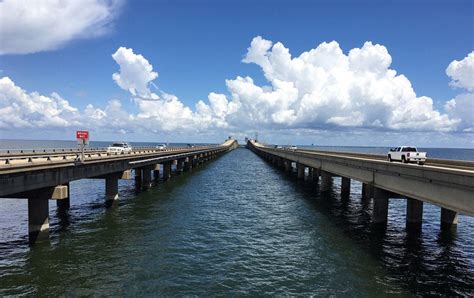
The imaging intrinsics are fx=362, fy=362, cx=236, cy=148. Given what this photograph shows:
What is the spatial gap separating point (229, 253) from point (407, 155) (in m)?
21.4

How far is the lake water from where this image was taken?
16969 mm

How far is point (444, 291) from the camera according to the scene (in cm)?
1667

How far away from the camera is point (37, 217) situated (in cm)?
2316

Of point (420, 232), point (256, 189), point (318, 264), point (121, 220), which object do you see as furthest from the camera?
point (256, 189)

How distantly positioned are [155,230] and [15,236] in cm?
940

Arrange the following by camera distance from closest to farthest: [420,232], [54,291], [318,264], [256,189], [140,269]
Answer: [54,291]
[140,269]
[318,264]
[420,232]
[256,189]

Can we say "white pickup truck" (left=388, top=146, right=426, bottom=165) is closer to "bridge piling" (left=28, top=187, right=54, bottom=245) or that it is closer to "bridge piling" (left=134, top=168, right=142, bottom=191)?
"bridge piling" (left=28, top=187, right=54, bottom=245)

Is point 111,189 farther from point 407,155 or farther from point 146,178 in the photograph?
point 407,155

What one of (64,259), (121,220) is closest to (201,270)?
(64,259)

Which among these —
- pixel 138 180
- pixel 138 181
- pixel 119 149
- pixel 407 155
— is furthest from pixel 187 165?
pixel 407 155

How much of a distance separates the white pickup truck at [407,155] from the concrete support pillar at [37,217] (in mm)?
29760

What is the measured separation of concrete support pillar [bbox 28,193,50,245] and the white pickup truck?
29760 mm

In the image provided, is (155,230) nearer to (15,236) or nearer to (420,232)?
(15,236)

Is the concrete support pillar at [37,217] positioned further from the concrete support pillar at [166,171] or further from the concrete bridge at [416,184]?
the concrete support pillar at [166,171]
